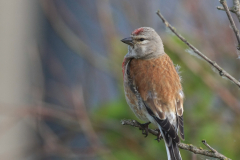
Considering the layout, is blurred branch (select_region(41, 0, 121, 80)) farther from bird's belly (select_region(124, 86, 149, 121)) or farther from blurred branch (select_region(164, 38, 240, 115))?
bird's belly (select_region(124, 86, 149, 121))

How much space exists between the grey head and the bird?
0.08m

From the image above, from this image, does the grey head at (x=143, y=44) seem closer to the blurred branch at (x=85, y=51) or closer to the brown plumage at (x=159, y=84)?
the brown plumage at (x=159, y=84)

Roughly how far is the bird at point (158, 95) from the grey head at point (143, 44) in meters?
0.08

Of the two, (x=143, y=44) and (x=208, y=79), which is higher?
(x=143, y=44)

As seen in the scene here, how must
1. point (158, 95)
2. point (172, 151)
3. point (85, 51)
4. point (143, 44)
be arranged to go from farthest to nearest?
point (85, 51) → point (143, 44) → point (158, 95) → point (172, 151)

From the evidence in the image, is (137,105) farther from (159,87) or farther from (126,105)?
(126,105)

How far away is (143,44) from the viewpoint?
3215mm

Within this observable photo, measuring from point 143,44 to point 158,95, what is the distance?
0.58 meters

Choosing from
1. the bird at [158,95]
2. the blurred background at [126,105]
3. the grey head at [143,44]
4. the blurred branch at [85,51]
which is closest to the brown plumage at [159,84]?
the bird at [158,95]

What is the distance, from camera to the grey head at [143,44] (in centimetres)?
319

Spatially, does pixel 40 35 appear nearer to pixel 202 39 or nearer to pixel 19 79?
pixel 19 79

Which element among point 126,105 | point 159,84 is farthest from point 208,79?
point 159,84

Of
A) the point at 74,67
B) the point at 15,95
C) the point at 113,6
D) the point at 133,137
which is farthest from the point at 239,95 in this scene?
the point at 15,95

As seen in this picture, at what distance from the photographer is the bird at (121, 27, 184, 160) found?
8.85 feet
